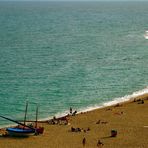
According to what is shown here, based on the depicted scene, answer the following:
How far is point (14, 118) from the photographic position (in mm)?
59250

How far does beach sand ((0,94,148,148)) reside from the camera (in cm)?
4734

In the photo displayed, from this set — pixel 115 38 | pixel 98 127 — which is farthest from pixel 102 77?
pixel 115 38

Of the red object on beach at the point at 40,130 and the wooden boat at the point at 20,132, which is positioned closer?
the wooden boat at the point at 20,132

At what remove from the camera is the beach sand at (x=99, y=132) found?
47.3m

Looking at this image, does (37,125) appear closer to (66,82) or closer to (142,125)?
(142,125)

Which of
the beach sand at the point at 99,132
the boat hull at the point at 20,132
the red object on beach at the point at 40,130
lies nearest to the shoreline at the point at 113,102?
the beach sand at the point at 99,132

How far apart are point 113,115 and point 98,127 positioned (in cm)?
537

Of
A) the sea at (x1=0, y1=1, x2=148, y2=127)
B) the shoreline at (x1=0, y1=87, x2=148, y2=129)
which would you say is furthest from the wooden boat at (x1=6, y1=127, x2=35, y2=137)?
the sea at (x1=0, y1=1, x2=148, y2=127)

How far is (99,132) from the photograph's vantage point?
168 feet

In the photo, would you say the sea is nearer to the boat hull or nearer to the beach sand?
the beach sand

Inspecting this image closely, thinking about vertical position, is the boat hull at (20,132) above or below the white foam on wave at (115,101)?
below

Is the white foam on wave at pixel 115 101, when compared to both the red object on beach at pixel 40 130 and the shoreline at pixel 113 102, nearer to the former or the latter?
the shoreline at pixel 113 102

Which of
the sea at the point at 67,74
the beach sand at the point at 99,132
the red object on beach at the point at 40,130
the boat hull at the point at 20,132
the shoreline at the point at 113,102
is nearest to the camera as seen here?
the beach sand at the point at 99,132

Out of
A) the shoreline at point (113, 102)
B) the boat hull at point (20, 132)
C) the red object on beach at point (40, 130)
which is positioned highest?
the shoreline at point (113, 102)
